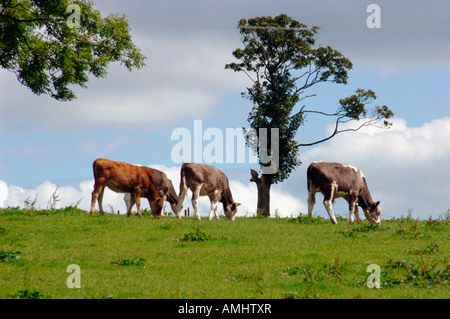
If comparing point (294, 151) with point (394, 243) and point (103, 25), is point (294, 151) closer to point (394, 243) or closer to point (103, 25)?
point (103, 25)

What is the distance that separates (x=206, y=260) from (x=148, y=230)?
5.25 metres

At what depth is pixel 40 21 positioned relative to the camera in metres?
27.4

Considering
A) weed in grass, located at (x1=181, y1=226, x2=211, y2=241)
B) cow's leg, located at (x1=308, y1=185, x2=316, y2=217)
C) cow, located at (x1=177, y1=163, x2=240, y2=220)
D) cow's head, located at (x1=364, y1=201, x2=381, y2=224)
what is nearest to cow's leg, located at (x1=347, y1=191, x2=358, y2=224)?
cow's head, located at (x1=364, y1=201, x2=381, y2=224)

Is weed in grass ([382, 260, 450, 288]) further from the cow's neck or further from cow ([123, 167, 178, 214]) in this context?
cow ([123, 167, 178, 214])

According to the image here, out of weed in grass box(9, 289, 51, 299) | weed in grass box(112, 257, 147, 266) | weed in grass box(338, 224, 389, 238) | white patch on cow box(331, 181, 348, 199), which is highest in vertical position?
Result: white patch on cow box(331, 181, 348, 199)

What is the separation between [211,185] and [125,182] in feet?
13.2

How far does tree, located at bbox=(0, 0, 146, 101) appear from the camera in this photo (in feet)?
87.8

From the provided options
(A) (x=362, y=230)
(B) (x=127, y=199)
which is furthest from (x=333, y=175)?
(B) (x=127, y=199)

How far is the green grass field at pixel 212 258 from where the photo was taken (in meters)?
12.6

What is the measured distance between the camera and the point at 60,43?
27828mm

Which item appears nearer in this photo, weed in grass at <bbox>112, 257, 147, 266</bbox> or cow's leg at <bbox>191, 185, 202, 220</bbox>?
weed in grass at <bbox>112, 257, 147, 266</bbox>

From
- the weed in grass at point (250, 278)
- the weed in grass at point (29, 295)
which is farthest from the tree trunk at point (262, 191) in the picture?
the weed in grass at point (29, 295)

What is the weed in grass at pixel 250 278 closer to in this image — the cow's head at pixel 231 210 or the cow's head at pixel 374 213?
the cow's head at pixel 231 210

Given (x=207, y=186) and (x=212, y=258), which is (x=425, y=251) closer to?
(x=212, y=258)
